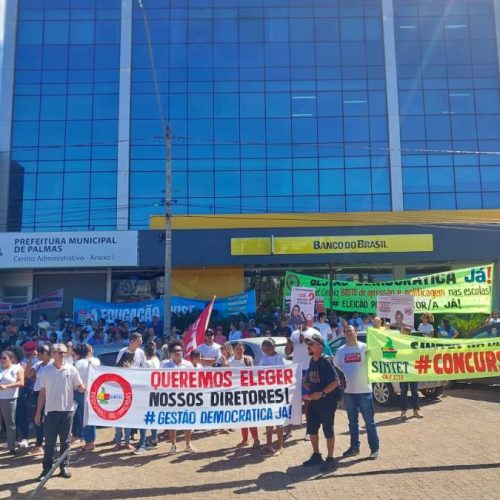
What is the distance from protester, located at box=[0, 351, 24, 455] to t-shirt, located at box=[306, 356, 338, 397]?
174 inches

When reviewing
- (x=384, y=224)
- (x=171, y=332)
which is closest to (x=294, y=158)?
(x=384, y=224)

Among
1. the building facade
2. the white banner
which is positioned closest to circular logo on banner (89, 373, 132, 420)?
the white banner

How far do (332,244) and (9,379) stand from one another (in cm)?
1936

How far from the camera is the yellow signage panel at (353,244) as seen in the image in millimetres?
25422

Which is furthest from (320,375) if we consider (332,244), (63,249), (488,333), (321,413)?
(63,249)

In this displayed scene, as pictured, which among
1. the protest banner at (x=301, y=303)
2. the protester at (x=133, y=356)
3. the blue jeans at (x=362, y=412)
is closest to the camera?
the blue jeans at (x=362, y=412)

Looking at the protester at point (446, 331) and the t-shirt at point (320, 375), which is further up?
the protester at point (446, 331)

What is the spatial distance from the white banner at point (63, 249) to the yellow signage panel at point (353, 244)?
24.8ft

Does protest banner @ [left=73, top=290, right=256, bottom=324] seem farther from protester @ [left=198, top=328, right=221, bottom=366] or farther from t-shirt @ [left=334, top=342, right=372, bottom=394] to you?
t-shirt @ [left=334, top=342, right=372, bottom=394]

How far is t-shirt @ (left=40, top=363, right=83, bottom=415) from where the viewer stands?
6.62 metres

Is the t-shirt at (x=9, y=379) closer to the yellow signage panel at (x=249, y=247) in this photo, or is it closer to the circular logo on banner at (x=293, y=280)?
the circular logo on banner at (x=293, y=280)

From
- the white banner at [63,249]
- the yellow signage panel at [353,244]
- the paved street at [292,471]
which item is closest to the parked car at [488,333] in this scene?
the paved street at [292,471]

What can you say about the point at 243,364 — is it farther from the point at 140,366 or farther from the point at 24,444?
the point at 24,444

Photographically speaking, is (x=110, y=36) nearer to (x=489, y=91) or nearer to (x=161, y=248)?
(x=161, y=248)
